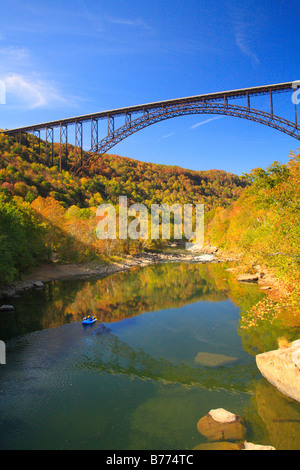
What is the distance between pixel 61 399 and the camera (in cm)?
836

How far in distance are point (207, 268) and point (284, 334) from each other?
20.1m

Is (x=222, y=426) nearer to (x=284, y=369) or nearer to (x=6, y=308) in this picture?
(x=284, y=369)

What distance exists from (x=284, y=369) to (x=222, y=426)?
97.6 inches

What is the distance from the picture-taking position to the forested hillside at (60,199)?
72.7ft

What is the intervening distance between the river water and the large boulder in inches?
10.8

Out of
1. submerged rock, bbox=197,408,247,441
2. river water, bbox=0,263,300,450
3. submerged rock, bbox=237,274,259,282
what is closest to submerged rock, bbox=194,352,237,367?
river water, bbox=0,263,300,450

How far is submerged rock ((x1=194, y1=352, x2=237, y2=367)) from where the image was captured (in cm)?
1044

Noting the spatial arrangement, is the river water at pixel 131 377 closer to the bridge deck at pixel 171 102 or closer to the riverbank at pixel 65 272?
the riverbank at pixel 65 272

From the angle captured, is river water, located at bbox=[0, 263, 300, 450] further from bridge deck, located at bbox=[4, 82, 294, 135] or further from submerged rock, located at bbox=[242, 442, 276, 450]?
bridge deck, located at bbox=[4, 82, 294, 135]

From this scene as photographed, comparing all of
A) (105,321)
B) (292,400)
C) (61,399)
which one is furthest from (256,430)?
(105,321)

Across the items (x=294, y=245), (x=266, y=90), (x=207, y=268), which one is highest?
(x=266, y=90)

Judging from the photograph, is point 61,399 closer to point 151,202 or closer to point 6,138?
point 6,138

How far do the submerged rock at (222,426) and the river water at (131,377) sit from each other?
0.19 metres
